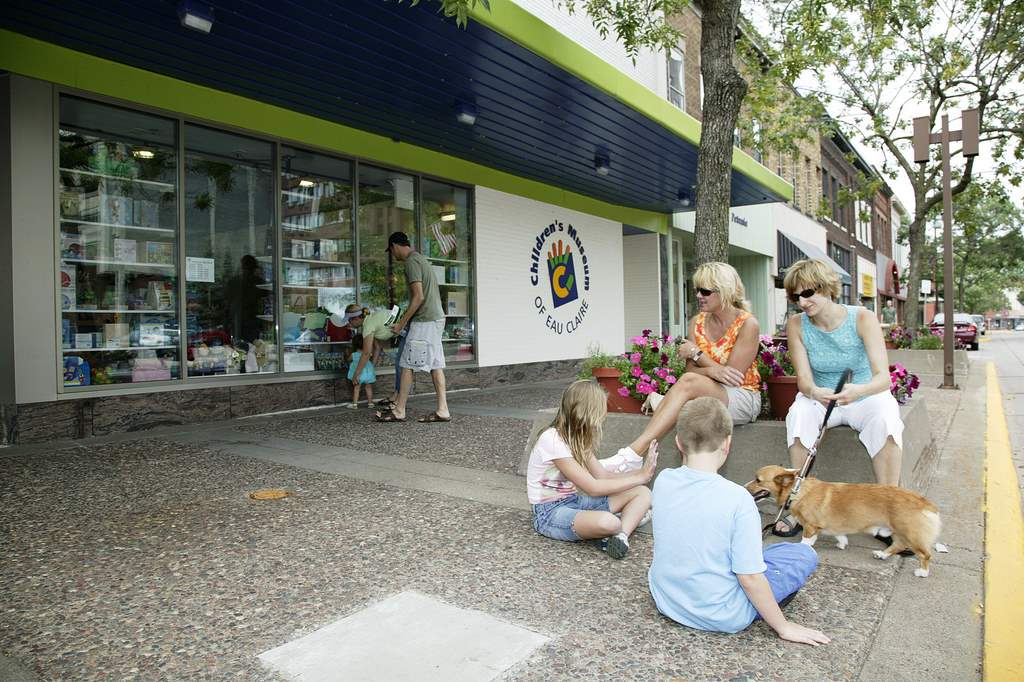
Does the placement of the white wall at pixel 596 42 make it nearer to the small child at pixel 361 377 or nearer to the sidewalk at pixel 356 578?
the small child at pixel 361 377

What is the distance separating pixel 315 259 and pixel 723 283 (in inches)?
259

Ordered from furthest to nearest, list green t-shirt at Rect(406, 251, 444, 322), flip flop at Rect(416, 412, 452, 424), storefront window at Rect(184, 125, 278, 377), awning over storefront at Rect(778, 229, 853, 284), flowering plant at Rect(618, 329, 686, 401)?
awning over storefront at Rect(778, 229, 853, 284), storefront window at Rect(184, 125, 278, 377), flip flop at Rect(416, 412, 452, 424), green t-shirt at Rect(406, 251, 444, 322), flowering plant at Rect(618, 329, 686, 401)

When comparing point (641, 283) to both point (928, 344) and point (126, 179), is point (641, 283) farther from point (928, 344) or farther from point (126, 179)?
point (126, 179)

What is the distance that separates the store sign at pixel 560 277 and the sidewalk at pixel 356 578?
26.0 ft

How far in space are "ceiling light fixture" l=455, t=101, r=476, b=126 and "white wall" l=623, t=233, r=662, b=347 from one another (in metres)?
Answer: 9.19

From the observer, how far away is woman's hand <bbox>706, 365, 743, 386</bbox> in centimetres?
427

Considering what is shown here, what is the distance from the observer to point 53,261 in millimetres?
6613

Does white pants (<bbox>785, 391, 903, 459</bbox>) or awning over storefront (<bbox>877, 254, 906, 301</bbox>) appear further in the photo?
awning over storefront (<bbox>877, 254, 906, 301</bbox>)

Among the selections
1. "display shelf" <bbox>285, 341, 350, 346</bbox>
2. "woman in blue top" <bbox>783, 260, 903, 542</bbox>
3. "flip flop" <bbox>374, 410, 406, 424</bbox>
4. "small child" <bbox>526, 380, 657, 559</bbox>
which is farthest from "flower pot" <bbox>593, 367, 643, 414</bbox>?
"display shelf" <bbox>285, 341, 350, 346</bbox>

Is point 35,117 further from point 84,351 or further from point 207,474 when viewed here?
point 207,474

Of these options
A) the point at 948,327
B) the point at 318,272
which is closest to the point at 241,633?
the point at 318,272

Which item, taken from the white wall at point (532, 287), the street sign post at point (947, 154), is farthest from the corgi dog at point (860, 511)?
the street sign post at point (947, 154)

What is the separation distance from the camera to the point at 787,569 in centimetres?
265

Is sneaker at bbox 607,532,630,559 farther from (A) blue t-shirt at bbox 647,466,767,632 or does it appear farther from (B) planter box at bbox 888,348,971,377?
(B) planter box at bbox 888,348,971,377
